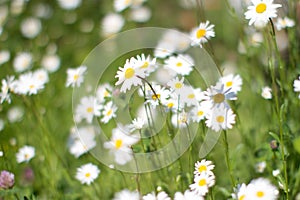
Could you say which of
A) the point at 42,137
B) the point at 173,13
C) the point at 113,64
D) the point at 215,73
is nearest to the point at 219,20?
the point at 173,13

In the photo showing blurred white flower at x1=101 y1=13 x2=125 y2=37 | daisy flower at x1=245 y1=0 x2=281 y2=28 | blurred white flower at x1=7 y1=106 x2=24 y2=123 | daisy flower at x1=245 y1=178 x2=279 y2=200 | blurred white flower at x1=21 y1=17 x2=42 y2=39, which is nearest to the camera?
daisy flower at x1=245 y1=178 x2=279 y2=200

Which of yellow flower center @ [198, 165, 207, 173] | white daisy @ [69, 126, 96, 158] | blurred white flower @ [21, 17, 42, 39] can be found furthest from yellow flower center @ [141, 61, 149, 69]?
blurred white flower @ [21, 17, 42, 39]

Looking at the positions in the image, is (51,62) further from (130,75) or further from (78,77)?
(130,75)

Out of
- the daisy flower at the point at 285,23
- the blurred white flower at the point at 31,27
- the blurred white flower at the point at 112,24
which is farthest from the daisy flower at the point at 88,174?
the blurred white flower at the point at 31,27

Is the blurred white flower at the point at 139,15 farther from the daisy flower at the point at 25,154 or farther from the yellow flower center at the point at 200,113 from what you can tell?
the yellow flower center at the point at 200,113

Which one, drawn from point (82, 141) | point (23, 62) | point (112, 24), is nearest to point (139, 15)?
point (112, 24)

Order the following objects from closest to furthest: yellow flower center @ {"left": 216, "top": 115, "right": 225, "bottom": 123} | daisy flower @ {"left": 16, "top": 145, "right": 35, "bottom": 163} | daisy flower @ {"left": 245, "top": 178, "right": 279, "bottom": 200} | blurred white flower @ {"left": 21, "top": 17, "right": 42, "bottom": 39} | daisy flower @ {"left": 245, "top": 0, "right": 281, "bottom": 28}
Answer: daisy flower @ {"left": 245, "top": 178, "right": 279, "bottom": 200} < daisy flower @ {"left": 245, "top": 0, "right": 281, "bottom": 28} < yellow flower center @ {"left": 216, "top": 115, "right": 225, "bottom": 123} < daisy flower @ {"left": 16, "top": 145, "right": 35, "bottom": 163} < blurred white flower @ {"left": 21, "top": 17, "right": 42, "bottom": 39}

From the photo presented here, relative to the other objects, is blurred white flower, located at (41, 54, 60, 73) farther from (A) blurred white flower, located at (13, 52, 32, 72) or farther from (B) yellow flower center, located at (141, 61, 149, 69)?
(B) yellow flower center, located at (141, 61, 149, 69)
